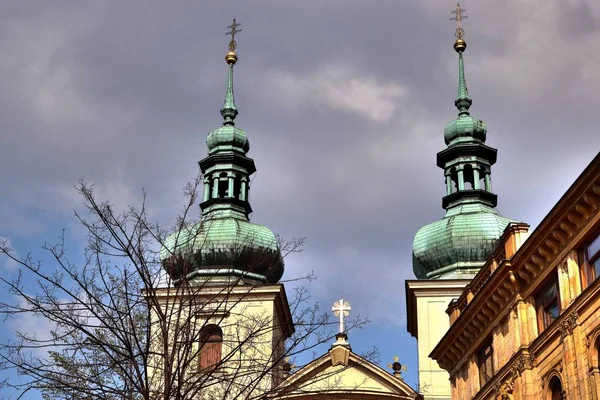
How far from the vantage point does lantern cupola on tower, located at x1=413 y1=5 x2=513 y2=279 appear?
40.8 meters

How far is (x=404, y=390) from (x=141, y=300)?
2388cm

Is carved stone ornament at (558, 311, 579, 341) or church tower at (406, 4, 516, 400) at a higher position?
church tower at (406, 4, 516, 400)

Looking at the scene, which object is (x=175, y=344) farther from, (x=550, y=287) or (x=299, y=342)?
(x=550, y=287)

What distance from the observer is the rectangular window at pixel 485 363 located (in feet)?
83.0

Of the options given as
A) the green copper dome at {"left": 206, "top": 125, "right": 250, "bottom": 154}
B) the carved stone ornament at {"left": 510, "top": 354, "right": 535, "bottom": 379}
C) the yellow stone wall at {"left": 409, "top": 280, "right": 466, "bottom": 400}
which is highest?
the green copper dome at {"left": 206, "top": 125, "right": 250, "bottom": 154}

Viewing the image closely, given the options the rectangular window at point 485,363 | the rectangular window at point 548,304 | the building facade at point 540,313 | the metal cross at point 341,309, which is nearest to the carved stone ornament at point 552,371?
the building facade at point 540,313

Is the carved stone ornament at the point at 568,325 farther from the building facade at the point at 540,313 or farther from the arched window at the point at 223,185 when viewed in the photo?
the arched window at the point at 223,185

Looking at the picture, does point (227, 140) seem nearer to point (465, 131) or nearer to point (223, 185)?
point (223, 185)

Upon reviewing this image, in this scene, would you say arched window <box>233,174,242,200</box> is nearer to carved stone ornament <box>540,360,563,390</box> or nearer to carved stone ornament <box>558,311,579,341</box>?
carved stone ornament <box>540,360,563,390</box>

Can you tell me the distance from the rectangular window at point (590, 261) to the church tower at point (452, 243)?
18.4 m

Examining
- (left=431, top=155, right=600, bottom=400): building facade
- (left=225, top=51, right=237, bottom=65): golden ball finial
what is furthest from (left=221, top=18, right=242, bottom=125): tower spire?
(left=431, top=155, right=600, bottom=400): building facade

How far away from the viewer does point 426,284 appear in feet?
133

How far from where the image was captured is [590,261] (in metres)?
20.0

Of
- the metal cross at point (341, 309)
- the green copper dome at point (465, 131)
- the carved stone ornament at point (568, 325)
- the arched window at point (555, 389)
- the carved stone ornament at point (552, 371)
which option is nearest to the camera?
the carved stone ornament at point (568, 325)
